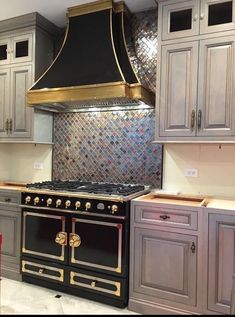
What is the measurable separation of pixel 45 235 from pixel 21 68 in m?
1.86

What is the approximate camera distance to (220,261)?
1.98m

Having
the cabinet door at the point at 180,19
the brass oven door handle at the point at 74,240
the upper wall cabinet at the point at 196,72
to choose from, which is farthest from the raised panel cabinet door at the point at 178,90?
the brass oven door handle at the point at 74,240

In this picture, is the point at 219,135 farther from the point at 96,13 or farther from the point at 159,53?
the point at 96,13

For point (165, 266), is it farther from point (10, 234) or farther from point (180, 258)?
point (10, 234)

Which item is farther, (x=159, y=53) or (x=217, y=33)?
→ (x=159, y=53)

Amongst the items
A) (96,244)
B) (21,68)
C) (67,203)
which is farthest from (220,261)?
(21,68)

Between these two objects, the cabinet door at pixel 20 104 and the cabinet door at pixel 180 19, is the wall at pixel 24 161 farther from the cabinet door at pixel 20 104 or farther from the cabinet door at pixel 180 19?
the cabinet door at pixel 180 19

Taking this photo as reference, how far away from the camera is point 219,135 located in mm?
2201

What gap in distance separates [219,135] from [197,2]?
46.0 inches

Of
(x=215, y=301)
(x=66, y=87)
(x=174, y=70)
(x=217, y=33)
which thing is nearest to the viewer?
(x=215, y=301)

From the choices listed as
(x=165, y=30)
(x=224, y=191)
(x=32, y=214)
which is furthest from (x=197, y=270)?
(x=165, y=30)

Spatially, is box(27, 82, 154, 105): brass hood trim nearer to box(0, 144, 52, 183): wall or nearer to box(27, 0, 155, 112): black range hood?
box(27, 0, 155, 112): black range hood

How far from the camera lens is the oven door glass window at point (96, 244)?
2.21 meters

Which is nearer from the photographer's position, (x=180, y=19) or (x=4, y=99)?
(x=180, y=19)
